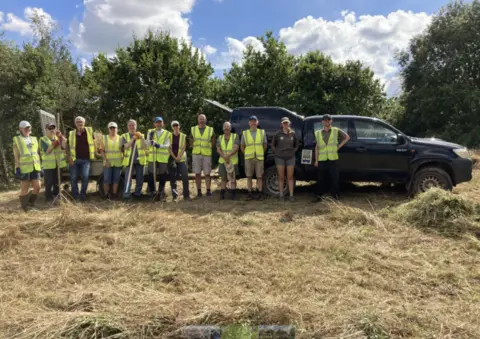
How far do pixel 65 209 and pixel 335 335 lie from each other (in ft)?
15.3

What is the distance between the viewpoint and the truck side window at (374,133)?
7.75 meters

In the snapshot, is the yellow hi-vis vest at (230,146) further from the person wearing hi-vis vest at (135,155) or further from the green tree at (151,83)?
the green tree at (151,83)

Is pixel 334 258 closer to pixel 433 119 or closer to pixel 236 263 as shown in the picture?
pixel 236 263

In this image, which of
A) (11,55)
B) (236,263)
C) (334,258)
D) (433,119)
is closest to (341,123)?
(334,258)

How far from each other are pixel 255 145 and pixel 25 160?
14.9ft

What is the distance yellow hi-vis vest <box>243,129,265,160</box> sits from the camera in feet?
25.5

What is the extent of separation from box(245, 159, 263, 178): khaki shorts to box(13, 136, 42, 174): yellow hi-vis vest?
423cm

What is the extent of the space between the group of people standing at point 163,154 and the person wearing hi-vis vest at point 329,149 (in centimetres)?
2

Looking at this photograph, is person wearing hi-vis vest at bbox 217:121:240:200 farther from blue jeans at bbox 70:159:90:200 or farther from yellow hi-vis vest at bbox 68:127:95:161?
blue jeans at bbox 70:159:90:200

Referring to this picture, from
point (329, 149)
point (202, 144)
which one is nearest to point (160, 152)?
point (202, 144)

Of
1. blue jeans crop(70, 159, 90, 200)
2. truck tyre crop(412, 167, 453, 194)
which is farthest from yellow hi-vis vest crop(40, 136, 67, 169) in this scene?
truck tyre crop(412, 167, 453, 194)

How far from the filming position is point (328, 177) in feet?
25.7

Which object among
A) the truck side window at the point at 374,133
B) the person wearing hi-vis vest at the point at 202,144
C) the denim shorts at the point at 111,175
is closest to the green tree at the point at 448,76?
the truck side window at the point at 374,133

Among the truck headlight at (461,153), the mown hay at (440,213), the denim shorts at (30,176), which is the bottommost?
the mown hay at (440,213)
